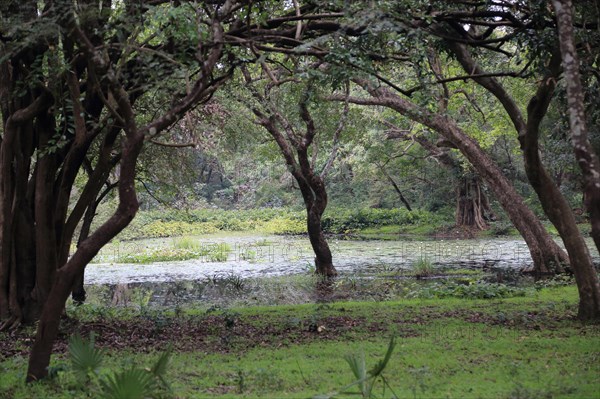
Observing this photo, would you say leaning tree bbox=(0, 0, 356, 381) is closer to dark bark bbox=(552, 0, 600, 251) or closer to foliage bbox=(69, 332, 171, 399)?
foliage bbox=(69, 332, 171, 399)

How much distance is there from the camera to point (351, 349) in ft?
28.2

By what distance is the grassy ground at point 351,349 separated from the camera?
6.45 meters

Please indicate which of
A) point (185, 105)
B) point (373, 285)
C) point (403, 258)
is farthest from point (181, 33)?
point (403, 258)

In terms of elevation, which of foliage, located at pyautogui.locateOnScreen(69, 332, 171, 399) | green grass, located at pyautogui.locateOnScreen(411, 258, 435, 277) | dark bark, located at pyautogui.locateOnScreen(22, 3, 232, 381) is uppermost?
dark bark, located at pyautogui.locateOnScreen(22, 3, 232, 381)

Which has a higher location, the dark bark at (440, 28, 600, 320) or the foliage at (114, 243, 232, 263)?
the dark bark at (440, 28, 600, 320)

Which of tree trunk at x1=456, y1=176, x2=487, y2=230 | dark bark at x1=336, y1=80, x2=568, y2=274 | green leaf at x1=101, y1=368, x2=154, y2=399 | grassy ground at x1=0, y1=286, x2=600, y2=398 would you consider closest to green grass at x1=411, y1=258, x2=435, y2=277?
dark bark at x1=336, y1=80, x2=568, y2=274

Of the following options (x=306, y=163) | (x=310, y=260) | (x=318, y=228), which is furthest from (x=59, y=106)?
(x=310, y=260)

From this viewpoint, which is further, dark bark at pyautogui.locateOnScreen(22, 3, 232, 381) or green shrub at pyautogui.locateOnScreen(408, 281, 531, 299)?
green shrub at pyautogui.locateOnScreen(408, 281, 531, 299)

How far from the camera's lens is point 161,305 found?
15406 mm

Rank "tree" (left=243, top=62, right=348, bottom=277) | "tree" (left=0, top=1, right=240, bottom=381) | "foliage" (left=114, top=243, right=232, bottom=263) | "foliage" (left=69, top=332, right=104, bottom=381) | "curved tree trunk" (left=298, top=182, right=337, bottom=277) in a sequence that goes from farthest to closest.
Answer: "foliage" (left=114, top=243, right=232, bottom=263), "curved tree trunk" (left=298, top=182, right=337, bottom=277), "tree" (left=243, top=62, right=348, bottom=277), "tree" (left=0, top=1, right=240, bottom=381), "foliage" (left=69, top=332, right=104, bottom=381)

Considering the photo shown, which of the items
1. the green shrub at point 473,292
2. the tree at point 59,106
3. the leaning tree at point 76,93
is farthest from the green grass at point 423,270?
the tree at point 59,106

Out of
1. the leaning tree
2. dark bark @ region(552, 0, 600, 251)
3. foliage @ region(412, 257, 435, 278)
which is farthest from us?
foliage @ region(412, 257, 435, 278)

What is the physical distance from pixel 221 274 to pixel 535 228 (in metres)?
10.1

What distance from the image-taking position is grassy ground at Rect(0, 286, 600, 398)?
21.2ft
